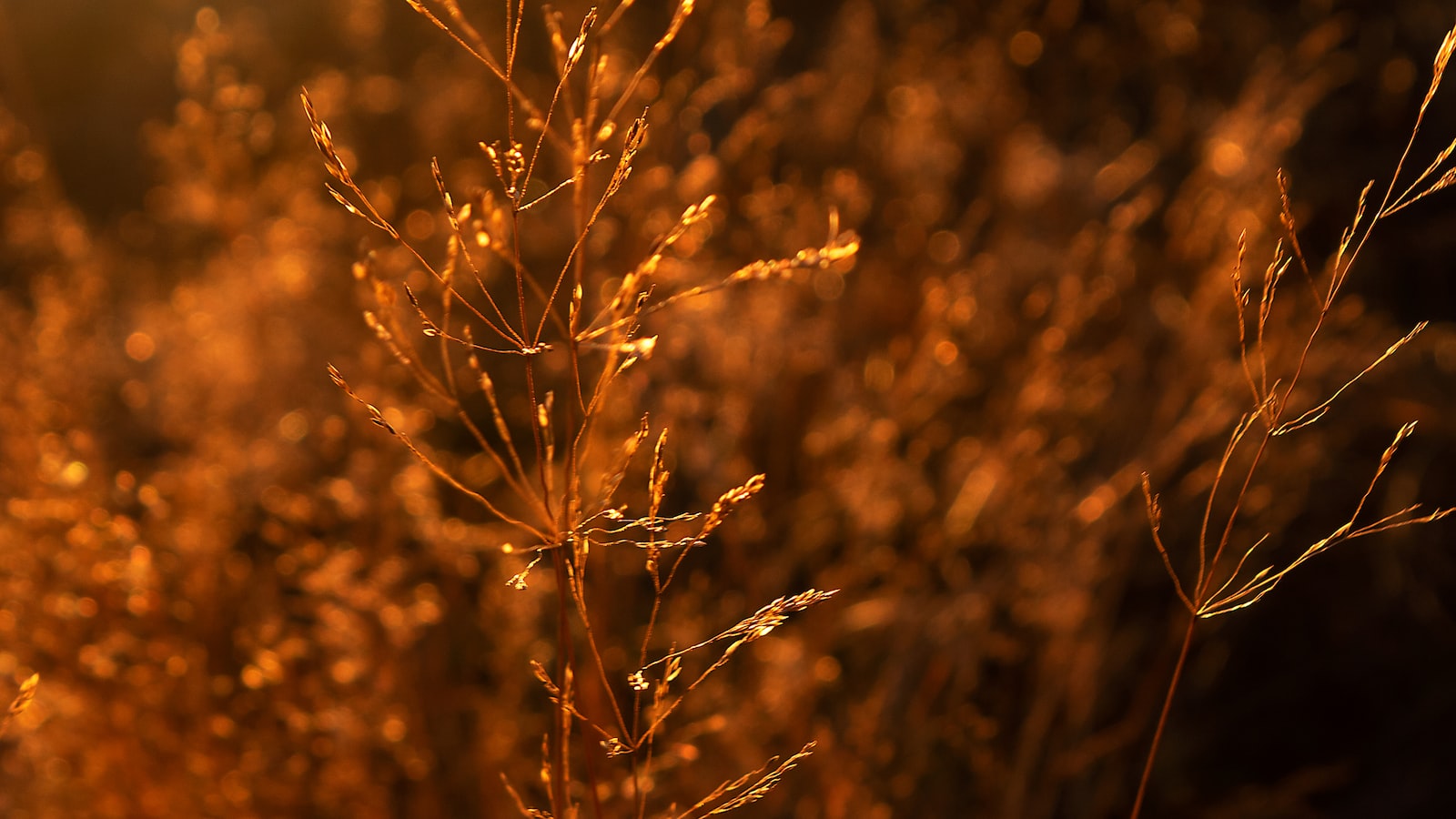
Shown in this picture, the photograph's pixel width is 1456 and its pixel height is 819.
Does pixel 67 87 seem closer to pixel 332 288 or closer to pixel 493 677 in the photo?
pixel 332 288

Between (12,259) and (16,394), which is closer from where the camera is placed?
(16,394)

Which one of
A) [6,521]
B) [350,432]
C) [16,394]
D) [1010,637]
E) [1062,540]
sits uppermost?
[16,394]

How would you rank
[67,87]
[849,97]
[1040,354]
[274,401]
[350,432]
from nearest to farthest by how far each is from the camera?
1. [1040,354]
2. [350,432]
3. [274,401]
4. [849,97]
5. [67,87]

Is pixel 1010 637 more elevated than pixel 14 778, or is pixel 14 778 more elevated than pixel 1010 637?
pixel 14 778

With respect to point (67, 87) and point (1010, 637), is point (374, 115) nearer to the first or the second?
point (67, 87)

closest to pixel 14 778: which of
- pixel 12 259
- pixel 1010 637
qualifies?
pixel 1010 637

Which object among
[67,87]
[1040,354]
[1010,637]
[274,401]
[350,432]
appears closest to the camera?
[1040,354]

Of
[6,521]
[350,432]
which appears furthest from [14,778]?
[350,432]
